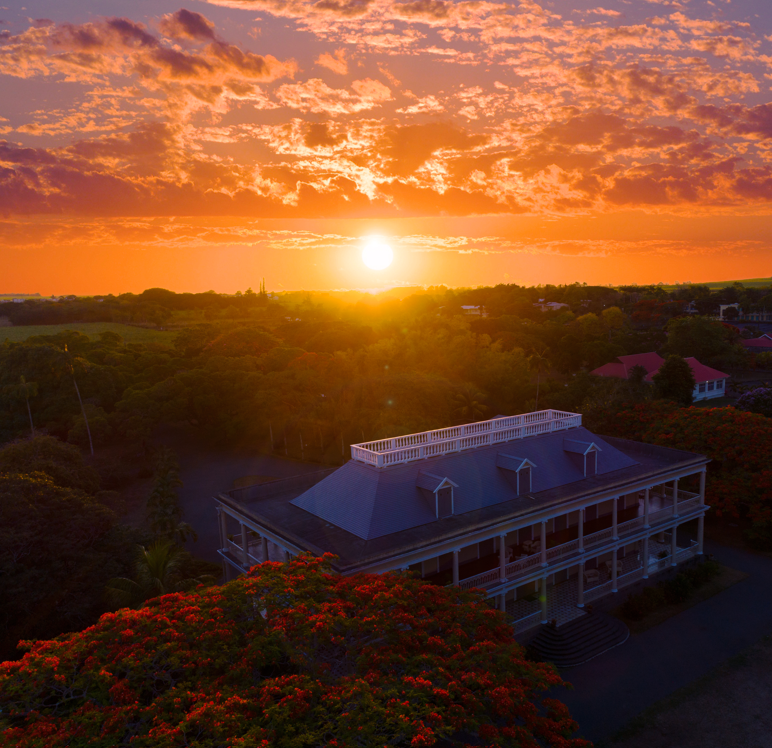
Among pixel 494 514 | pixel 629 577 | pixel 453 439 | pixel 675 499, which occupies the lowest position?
pixel 629 577

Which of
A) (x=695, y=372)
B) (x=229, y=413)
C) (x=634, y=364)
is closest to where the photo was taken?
(x=229, y=413)

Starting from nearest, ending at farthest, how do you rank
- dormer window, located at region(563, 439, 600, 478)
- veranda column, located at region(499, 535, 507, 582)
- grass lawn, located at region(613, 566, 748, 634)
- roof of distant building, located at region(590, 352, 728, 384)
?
veranda column, located at region(499, 535, 507, 582) → grass lawn, located at region(613, 566, 748, 634) → dormer window, located at region(563, 439, 600, 478) → roof of distant building, located at region(590, 352, 728, 384)

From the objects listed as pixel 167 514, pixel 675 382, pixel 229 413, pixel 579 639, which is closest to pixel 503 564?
pixel 579 639

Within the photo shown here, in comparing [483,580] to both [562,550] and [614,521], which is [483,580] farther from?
[614,521]

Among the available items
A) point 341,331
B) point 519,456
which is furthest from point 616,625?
point 341,331

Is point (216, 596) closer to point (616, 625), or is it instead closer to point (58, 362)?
point (616, 625)

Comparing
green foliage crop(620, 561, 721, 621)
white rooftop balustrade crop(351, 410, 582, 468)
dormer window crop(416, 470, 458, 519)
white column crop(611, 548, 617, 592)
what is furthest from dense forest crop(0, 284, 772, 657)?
white column crop(611, 548, 617, 592)

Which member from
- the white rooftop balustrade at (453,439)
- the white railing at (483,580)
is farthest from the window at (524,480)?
the white railing at (483,580)

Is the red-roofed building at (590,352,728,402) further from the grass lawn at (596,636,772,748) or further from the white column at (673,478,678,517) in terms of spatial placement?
the grass lawn at (596,636,772,748)
